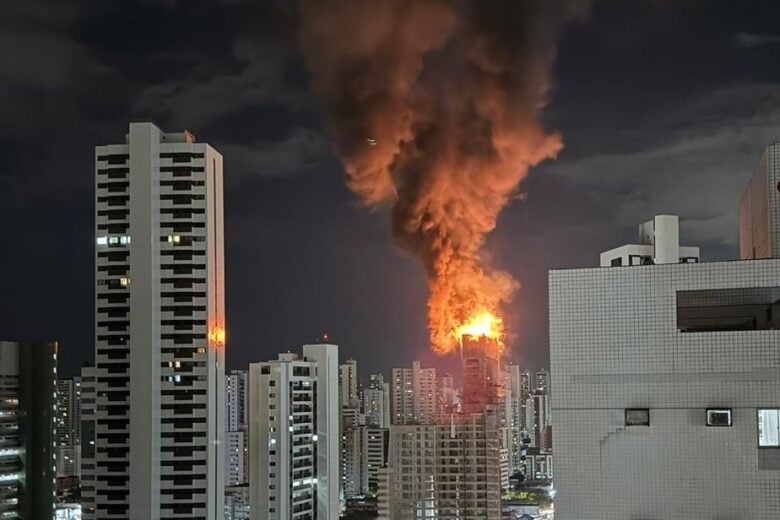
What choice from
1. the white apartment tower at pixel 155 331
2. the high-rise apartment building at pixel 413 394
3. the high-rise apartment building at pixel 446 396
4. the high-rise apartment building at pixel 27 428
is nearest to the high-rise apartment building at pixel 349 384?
the high-rise apartment building at pixel 413 394

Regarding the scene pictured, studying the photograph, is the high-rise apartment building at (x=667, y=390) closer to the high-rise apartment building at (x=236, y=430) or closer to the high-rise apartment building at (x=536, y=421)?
the high-rise apartment building at (x=536, y=421)

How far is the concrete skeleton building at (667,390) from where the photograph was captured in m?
4.20

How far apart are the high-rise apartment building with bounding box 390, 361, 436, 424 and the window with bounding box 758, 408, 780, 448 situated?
9.60 m

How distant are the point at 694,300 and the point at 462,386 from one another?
930 centimetres

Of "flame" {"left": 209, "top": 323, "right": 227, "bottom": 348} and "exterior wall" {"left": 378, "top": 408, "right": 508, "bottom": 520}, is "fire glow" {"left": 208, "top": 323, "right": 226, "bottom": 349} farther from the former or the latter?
"exterior wall" {"left": 378, "top": 408, "right": 508, "bottom": 520}

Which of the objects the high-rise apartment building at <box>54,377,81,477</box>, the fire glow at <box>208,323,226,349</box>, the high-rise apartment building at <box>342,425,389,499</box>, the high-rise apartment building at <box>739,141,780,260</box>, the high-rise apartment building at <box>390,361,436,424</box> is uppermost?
the high-rise apartment building at <box>739,141,780,260</box>

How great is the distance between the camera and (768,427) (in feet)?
13.8

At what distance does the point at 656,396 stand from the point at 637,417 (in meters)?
0.12

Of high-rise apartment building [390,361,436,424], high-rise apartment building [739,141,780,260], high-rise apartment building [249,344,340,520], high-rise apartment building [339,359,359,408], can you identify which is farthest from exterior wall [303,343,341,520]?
high-rise apartment building [739,141,780,260]

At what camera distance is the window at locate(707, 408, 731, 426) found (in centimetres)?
423

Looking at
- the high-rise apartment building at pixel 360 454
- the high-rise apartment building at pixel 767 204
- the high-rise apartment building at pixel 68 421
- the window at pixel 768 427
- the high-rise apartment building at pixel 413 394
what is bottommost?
the high-rise apartment building at pixel 360 454

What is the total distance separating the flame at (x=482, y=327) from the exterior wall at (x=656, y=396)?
8877mm

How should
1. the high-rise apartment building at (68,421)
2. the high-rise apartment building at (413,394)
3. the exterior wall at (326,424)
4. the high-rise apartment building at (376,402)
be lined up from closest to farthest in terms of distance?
the high-rise apartment building at (413,394)
the exterior wall at (326,424)
the high-rise apartment building at (68,421)
the high-rise apartment building at (376,402)

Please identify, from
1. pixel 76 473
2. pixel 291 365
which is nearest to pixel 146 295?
pixel 291 365
